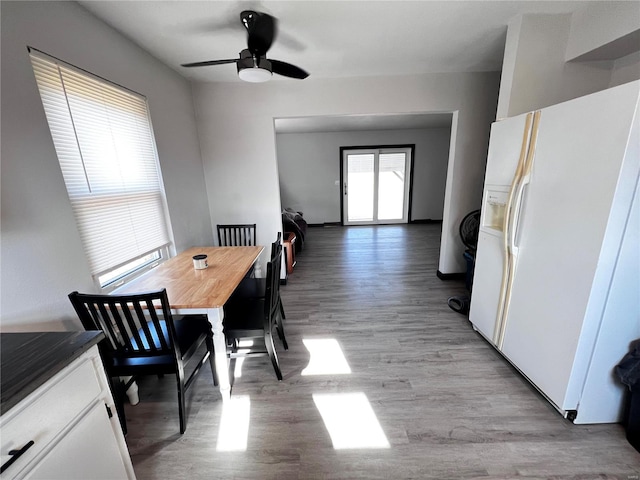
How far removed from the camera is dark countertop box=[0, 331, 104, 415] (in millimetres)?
639

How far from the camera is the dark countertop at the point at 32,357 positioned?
25.2 inches

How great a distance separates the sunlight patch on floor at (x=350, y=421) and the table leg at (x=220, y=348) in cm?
60

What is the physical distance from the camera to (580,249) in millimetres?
1266

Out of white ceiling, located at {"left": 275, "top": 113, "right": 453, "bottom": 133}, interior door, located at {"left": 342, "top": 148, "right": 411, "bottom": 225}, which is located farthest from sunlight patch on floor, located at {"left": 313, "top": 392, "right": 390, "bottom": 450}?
interior door, located at {"left": 342, "top": 148, "right": 411, "bottom": 225}

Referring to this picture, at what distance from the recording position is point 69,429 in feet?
2.57

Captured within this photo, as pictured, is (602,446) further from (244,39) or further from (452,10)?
(244,39)

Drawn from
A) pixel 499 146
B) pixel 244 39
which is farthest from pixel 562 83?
pixel 244 39

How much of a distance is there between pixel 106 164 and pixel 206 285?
3.68 feet

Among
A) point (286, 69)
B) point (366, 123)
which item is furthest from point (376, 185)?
point (286, 69)

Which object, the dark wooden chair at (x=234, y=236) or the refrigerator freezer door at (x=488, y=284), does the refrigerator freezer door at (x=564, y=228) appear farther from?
the dark wooden chair at (x=234, y=236)

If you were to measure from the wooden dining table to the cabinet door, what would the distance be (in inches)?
22.8

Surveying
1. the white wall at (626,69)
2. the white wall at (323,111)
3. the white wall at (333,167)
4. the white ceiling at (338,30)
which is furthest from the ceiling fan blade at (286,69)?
the white wall at (333,167)

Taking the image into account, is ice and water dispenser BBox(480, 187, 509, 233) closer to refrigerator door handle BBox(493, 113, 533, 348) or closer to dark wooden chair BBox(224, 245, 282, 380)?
refrigerator door handle BBox(493, 113, 533, 348)

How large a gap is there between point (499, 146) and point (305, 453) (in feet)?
7.78
